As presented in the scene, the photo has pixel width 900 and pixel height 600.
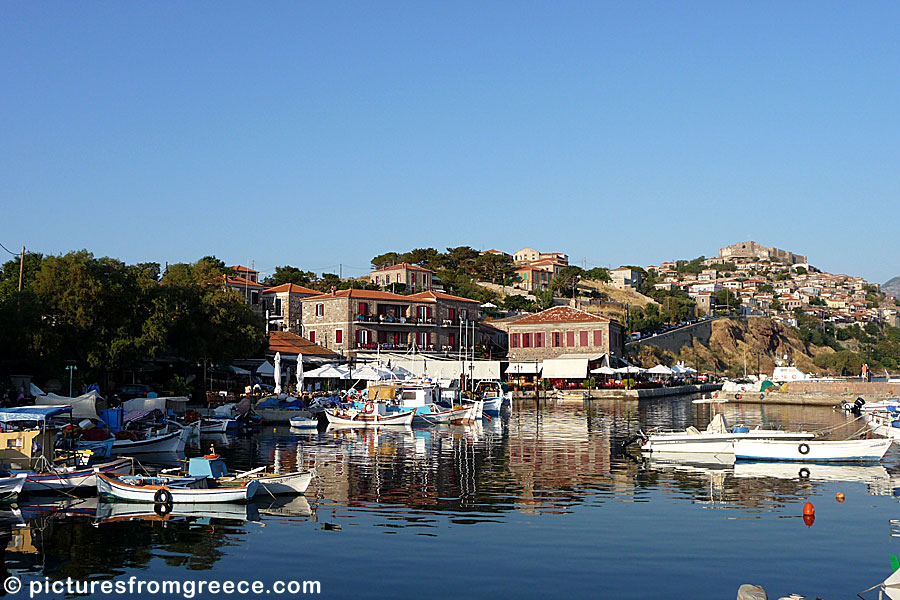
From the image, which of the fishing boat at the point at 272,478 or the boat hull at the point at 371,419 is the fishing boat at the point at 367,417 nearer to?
the boat hull at the point at 371,419

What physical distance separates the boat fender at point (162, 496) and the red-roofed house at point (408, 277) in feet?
250

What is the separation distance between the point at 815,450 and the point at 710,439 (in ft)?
12.1

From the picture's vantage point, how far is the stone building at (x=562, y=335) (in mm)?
74750

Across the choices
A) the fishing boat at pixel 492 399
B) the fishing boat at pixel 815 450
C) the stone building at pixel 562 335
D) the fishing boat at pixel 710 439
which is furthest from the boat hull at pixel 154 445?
the stone building at pixel 562 335

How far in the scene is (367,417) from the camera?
4384cm

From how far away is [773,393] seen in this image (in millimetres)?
72250

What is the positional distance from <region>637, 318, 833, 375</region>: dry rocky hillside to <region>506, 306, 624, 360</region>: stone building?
66.8 feet

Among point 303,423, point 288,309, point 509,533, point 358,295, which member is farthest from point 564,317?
point 509,533

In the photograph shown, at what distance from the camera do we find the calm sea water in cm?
1367

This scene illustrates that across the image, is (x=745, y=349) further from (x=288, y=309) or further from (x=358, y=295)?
(x=288, y=309)

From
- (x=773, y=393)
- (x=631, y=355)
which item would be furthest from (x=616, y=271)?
(x=773, y=393)

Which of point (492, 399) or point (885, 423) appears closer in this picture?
point (885, 423)

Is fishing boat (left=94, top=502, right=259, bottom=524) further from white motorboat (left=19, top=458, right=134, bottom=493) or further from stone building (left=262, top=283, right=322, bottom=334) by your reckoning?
stone building (left=262, top=283, right=322, bottom=334)

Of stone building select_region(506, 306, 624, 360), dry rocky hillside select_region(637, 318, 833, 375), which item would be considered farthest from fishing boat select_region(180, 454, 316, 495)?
dry rocky hillside select_region(637, 318, 833, 375)
